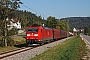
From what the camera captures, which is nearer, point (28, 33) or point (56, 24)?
point (28, 33)

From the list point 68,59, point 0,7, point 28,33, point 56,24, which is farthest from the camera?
point 56,24

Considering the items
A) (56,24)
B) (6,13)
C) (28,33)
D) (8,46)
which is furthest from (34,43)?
(56,24)

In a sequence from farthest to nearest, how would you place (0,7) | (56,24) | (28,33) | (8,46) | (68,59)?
(56,24), (28,33), (8,46), (0,7), (68,59)

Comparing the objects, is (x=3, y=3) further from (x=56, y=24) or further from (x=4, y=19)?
(x=56, y=24)

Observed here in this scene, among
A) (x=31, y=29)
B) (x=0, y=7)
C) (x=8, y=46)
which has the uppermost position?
(x=0, y=7)

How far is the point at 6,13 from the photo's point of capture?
106 ft

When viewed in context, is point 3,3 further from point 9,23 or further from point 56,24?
point 56,24

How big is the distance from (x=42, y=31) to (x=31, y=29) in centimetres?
230

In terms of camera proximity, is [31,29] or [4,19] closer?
[4,19]

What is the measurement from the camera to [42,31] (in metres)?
37.8

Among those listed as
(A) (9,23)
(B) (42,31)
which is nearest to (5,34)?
(A) (9,23)

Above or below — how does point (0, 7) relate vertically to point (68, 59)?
above

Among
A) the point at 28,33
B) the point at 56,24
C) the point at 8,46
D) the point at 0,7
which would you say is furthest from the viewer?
the point at 56,24

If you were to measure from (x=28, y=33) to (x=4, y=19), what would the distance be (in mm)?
4753
